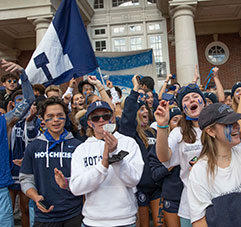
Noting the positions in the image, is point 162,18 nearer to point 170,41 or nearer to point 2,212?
point 170,41

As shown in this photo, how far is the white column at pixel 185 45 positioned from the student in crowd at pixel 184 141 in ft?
25.5

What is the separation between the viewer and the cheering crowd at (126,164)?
188cm

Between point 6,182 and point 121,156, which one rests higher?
point 121,156

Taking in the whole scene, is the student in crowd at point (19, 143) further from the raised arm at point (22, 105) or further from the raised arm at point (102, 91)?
the raised arm at point (102, 91)

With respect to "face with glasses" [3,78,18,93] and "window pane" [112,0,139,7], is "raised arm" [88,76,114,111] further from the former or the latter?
"window pane" [112,0,139,7]

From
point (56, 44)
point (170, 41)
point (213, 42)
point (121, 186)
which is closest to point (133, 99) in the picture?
point (121, 186)

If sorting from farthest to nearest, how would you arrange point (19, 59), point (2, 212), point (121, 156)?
1. point (19, 59)
2. point (2, 212)
3. point (121, 156)

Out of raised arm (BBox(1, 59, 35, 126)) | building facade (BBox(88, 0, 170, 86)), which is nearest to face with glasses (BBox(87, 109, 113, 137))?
raised arm (BBox(1, 59, 35, 126))

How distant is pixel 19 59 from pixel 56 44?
43.0 feet

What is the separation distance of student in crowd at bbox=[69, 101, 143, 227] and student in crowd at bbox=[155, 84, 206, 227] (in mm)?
271

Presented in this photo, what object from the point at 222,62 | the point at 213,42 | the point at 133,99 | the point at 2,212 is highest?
the point at 213,42

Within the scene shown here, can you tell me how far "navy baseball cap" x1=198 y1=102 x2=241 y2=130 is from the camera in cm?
189

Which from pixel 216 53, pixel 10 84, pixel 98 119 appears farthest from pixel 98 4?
pixel 98 119

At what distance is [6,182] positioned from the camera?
330 centimetres
